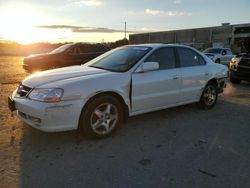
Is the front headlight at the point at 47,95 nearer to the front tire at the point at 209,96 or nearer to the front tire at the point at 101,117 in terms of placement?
the front tire at the point at 101,117

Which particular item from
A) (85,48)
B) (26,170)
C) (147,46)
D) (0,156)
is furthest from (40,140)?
(85,48)

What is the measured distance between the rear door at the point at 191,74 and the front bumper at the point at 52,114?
8.40ft

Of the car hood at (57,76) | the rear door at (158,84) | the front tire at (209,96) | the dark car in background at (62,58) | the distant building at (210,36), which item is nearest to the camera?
the car hood at (57,76)

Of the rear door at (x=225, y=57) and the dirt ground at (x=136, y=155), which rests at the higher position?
the rear door at (x=225, y=57)

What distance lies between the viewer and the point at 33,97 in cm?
425

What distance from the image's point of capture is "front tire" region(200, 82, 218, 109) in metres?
6.52

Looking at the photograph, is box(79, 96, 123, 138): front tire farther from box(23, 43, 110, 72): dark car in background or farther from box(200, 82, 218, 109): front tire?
box(23, 43, 110, 72): dark car in background

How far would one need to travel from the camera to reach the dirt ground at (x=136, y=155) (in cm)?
330

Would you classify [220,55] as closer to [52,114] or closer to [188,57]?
[188,57]

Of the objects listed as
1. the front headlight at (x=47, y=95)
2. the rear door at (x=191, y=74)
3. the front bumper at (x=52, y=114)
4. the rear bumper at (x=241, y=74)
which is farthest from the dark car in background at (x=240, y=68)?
the front headlight at (x=47, y=95)

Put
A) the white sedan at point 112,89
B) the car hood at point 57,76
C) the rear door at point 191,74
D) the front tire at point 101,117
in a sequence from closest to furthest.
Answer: the white sedan at point 112,89
the front tire at point 101,117
the car hood at point 57,76
the rear door at point 191,74

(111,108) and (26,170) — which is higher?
(111,108)

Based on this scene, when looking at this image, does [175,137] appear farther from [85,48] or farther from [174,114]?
[85,48]

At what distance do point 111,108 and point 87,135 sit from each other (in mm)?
601
